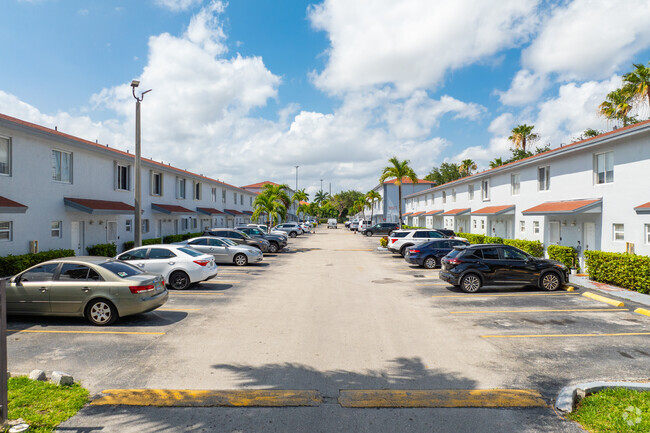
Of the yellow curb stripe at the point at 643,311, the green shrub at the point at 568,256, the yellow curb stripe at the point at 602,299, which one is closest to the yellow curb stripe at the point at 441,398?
the yellow curb stripe at the point at 643,311

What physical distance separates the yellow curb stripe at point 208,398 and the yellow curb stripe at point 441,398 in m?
0.60

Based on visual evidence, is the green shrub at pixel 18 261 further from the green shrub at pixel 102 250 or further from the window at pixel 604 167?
the window at pixel 604 167

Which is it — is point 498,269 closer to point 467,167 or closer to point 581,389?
point 581,389

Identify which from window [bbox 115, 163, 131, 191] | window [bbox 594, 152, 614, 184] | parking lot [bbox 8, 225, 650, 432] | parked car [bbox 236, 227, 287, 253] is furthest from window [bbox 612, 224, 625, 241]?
window [bbox 115, 163, 131, 191]

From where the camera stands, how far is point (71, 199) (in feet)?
58.9

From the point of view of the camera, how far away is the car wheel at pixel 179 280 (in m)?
13.7

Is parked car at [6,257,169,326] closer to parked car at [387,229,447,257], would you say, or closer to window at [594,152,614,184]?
window at [594,152,614,184]

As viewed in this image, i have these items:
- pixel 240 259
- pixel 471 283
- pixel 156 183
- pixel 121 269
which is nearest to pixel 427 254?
pixel 471 283

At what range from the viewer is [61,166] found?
17.8m

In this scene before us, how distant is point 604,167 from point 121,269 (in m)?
18.6

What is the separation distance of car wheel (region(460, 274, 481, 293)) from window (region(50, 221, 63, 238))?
55.4 ft

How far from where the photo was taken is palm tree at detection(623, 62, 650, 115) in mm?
25969

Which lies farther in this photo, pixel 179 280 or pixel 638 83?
pixel 638 83

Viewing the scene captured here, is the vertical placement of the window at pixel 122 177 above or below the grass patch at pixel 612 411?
above
